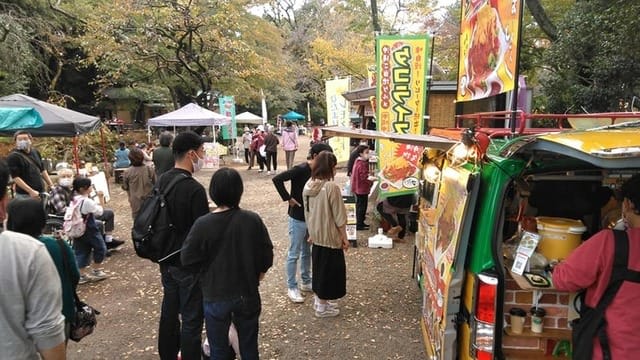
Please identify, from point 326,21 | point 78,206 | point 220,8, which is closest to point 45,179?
point 78,206

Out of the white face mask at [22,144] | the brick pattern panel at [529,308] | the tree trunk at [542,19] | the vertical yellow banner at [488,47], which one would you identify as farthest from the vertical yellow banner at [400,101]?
the tree trunk at [542,19]

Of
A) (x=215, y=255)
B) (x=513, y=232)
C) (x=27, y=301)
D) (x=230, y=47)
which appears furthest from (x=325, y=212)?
(x=230, y=47)

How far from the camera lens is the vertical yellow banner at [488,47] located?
2756mm

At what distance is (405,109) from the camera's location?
6633 millimetres

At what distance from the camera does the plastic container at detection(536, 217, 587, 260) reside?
252 centimetres

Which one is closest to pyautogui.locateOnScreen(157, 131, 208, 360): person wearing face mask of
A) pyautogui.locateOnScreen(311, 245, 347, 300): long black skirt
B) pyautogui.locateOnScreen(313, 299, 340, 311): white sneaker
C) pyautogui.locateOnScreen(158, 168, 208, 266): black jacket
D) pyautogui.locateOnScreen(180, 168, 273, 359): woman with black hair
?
pyautogui.locateOnScreen(158, 168, 208, 266): black jacket

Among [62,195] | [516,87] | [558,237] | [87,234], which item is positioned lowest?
[87,234]

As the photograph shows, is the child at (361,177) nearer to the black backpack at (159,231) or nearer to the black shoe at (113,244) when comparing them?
the black shoe at (113,244)

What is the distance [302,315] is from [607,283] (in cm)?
326

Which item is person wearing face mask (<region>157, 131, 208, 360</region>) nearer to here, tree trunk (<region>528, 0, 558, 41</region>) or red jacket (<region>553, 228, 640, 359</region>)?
red jacket (<region>553, 228, 640, 359</region>)

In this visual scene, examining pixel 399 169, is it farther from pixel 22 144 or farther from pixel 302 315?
pixel 22 144

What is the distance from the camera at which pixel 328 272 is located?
4.34 meters

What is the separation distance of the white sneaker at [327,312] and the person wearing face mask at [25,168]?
4.20m

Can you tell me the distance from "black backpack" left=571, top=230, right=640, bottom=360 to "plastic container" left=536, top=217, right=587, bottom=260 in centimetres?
47
